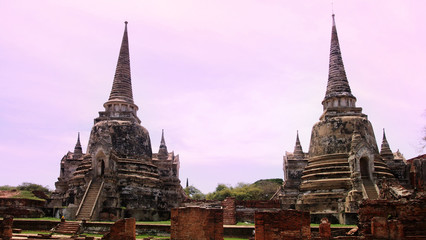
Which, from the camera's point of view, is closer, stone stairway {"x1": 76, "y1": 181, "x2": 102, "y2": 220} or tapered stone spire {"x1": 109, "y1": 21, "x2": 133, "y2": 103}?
stone stairway {"x1": 76, "y1": 181, "x2": 102, "y2": 220}

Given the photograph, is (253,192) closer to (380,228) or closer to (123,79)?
(123,79)

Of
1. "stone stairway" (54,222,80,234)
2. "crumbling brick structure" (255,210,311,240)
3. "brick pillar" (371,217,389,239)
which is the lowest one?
"stone stairway" (54,222,80,234)

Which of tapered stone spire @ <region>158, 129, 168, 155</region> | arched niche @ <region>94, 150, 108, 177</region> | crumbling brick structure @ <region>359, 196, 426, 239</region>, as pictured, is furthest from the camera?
tapered stone spire @ <region>158, 129, 168, 155</region>

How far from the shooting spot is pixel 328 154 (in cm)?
2883

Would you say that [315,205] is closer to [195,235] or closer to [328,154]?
[328,154]

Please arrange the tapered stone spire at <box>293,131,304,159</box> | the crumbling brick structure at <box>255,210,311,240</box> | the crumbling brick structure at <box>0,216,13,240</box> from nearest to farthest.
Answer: the crumbling brick structure at <box>255,210,311,240</box>, the crumbling brick structure at <box>0,216,13,240</box>, the tapered stone spire at <box>293,131,304,159</box>

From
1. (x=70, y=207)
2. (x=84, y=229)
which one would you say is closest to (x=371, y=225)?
(x=84, y=229)

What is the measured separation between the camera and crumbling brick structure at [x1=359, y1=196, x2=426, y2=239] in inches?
650

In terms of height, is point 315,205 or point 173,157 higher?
point 173,157

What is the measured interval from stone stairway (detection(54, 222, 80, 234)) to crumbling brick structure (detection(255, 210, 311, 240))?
13144mm

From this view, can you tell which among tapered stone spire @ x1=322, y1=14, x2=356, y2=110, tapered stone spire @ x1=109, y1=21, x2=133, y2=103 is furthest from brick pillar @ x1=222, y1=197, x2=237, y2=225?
tapered stone spire @ x1=109, y1=21, x2=133, y2=103

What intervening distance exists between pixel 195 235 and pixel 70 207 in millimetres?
16330

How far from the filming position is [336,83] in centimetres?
3241

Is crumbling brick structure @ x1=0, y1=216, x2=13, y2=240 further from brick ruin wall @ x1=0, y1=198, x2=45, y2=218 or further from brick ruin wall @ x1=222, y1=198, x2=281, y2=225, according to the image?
brick ruin wall @ x1=222, y1=198, x2=281, y2=225
